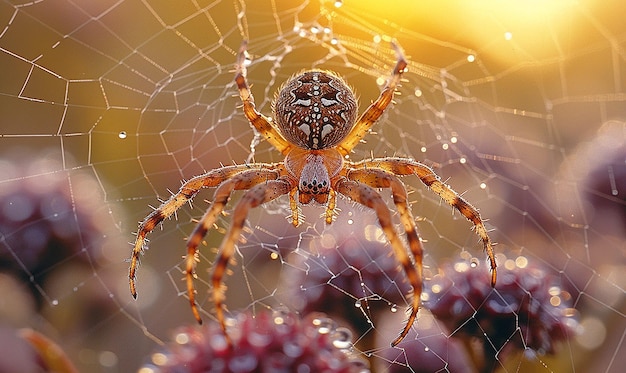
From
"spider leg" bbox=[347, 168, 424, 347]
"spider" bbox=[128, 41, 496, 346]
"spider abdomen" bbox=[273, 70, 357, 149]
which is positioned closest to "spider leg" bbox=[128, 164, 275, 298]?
"spider" bbox=[128, 41, 496, 346]

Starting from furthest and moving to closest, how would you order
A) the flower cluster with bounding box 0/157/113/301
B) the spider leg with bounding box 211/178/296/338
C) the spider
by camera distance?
the flower cluster with bounding box 0/157/113/301 < the spider < the spider leg with bounding box 211/178/296/338

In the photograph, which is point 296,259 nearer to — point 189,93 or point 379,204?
point 379,204

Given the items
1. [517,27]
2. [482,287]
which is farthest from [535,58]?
[482,287]

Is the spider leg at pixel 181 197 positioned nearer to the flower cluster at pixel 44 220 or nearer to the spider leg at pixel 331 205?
the spider leg at pixel 331 205

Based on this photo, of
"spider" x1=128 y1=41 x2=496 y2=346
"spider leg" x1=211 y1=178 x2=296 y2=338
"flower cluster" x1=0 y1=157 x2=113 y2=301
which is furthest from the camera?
"flower cluster" x1=0 y1=157 x2=113 y2=301

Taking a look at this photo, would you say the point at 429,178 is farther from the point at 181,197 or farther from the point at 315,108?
the point at 181,197

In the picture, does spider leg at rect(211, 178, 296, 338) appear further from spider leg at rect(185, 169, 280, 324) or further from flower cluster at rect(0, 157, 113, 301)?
flower cluster at rect(0, 157, 113, 301)
